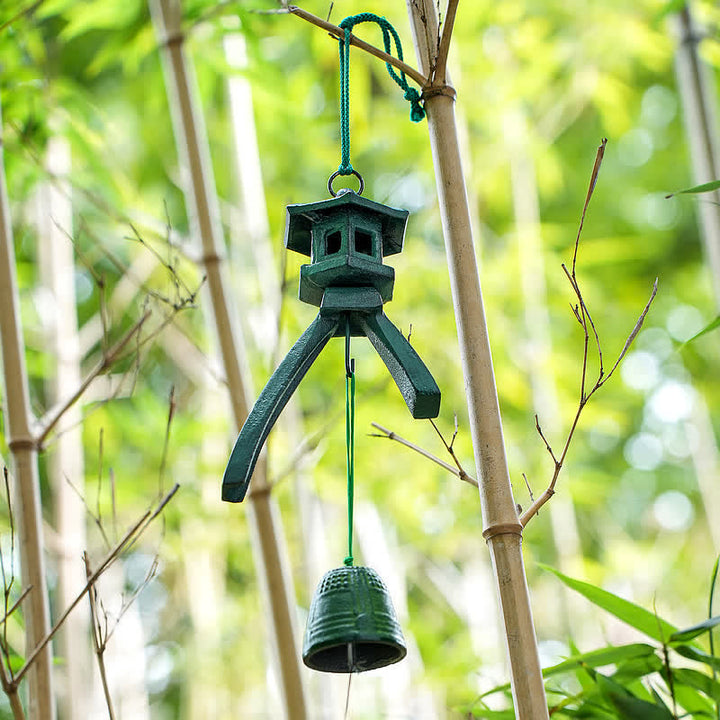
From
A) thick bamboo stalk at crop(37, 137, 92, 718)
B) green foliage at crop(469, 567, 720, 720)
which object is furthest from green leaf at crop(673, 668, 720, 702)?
thick bamboo stalk at crop(37, 137, 92, 718)

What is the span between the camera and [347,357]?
0.71 metres

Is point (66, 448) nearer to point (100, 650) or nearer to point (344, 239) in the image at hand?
point (100, 650)

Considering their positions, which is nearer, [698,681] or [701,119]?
[698,681]

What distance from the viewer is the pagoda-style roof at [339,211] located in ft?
2.37

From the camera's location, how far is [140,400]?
7.48 ft

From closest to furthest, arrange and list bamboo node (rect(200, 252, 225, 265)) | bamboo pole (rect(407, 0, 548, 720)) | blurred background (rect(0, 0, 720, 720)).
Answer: bamboo pole (rect(407, 0, 548, 720)) → bamboo node (rect(200, 252, 225, 265)) → blurred background (rect(0, 0, 720, 720))

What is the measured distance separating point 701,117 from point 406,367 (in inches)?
35.4

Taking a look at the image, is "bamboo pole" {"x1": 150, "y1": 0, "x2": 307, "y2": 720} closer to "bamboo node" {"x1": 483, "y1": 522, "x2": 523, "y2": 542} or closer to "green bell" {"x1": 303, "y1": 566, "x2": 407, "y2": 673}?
"green bell" {"x1": 303, "y1": 566, "x2": 407, "y2": 673}

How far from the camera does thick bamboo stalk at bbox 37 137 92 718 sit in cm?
149

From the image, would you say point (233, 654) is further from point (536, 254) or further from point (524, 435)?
point (536, 254)

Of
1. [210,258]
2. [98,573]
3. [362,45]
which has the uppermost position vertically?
[210,258]

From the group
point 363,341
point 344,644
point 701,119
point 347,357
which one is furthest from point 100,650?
point 363,341

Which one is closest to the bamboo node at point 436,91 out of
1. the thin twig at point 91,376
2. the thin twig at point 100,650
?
the thin twig at point 91,376

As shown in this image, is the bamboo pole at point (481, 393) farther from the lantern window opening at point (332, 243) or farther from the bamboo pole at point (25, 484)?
the bamboo pole at point (25, 484)
